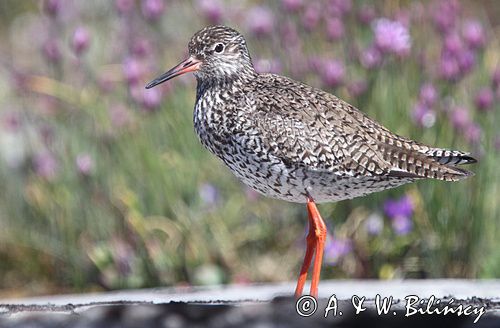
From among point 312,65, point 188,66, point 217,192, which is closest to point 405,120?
point 312,65

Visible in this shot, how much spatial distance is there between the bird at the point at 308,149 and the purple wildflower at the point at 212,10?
69.1 inches

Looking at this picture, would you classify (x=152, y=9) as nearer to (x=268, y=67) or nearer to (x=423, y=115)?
(x=268, y=67)

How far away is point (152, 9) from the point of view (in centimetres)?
661

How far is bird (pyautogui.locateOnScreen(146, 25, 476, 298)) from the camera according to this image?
4660mm

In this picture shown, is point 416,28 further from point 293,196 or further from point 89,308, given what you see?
point 89,308

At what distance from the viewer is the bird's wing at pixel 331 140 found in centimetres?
467

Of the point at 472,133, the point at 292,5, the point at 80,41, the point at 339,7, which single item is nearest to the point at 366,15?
the point at 339,7

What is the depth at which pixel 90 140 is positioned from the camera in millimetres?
7043

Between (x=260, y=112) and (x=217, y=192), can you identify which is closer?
(x=260, y=112)

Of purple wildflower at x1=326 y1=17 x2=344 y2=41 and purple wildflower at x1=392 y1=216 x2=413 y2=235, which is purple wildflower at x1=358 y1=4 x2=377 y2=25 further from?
purple wildflower at x1=392 y1=216 x2=413 y2=235

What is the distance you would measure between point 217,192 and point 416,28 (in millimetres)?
1978

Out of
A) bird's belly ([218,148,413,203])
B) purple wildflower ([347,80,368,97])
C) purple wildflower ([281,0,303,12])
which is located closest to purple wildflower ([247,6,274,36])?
purple wildflower ([281,0,303,12])

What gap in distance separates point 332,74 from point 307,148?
4.97 feet

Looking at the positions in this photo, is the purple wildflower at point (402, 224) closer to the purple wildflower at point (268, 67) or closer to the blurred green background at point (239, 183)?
the blurred green background at point (239, 183)
